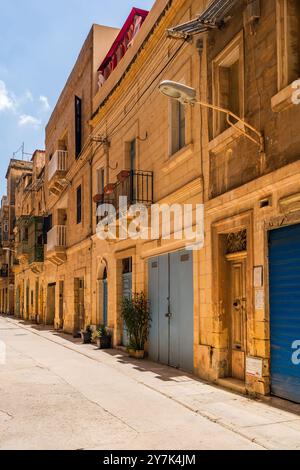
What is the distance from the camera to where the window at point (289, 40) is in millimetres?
7633

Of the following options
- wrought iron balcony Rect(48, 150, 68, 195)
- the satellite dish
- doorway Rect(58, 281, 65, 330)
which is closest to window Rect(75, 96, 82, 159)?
wrought iron balcony Rect(48, 150, 68, 195)

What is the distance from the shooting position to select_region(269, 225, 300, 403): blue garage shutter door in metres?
7.41

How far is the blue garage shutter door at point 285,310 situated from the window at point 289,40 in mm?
2223

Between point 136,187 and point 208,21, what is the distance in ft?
17.6

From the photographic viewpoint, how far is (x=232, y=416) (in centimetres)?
706

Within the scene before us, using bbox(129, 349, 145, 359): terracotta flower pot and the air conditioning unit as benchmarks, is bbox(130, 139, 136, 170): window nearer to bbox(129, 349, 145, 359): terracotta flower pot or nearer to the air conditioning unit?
bbox(129, 349, 145, 359): terracotta flower pot

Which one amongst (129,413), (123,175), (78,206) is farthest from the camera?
(78,206)

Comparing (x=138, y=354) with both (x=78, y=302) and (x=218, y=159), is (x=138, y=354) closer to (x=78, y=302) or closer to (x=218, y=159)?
(x=218, y=159)

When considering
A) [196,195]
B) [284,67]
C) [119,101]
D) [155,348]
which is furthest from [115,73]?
[284,67]

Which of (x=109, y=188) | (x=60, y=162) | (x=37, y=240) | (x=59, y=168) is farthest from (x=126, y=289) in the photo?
(x=37, y=240)

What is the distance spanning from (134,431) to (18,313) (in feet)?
132

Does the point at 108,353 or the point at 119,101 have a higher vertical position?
the point at 119,101

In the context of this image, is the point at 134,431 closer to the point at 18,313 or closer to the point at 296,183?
the point at 296,183

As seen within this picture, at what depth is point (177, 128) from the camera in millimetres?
12125
